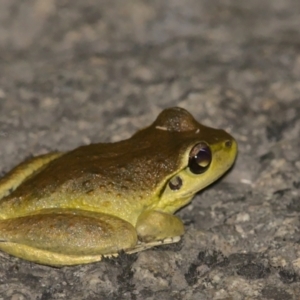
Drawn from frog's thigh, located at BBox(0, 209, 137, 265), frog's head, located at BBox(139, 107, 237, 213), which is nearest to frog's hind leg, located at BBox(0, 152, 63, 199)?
frog's thigh, located at BBox(0, 209, 137, 265)

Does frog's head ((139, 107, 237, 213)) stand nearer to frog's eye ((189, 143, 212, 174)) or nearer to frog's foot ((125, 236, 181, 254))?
frog's eye ((189, 143, 212, 174))

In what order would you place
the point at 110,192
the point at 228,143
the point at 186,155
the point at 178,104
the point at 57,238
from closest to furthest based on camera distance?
the point at 57,238 < the point at 110,192 < the point at 186,155 < the point at 228,143 < the point at 178,104

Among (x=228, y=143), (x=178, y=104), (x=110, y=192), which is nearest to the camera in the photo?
(x=110, y=192)

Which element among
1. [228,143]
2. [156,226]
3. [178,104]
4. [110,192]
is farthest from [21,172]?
[178,104]

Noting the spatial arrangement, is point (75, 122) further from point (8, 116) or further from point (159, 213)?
point (159, 213)

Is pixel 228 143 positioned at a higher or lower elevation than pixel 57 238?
higher

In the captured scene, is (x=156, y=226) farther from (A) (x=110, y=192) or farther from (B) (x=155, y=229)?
(A) (x=110, y=192)
